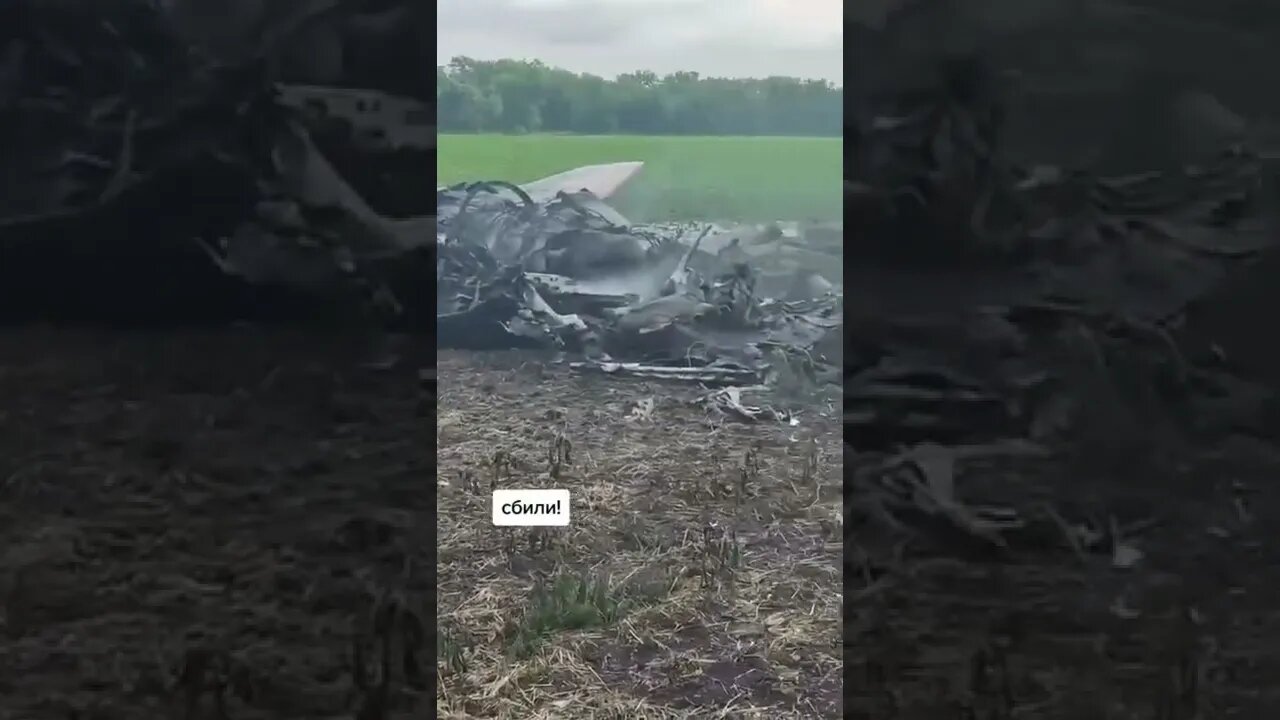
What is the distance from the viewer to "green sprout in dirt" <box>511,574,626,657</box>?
7.07 feet

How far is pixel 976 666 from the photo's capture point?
7.06 feet

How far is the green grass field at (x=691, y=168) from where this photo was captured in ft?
7.07

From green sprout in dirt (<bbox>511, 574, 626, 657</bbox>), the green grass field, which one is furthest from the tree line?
green sprout in dirt (<bbox>511, 574, 626, 657</bbox>)

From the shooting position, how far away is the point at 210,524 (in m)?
2.14

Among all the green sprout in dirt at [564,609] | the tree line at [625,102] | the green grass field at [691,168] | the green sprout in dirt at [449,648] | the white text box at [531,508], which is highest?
the tree line at [625,102]

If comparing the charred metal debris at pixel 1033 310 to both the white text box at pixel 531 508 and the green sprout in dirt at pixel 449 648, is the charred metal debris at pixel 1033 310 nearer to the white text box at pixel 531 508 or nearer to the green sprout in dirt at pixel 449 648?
the white text box at pixel 531 508

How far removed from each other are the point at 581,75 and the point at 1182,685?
161 cm

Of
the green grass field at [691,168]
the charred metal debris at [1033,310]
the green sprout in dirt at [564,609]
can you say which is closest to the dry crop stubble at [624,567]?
the green sprout in dirt at [564,609]

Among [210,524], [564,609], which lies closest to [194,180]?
[210,524]

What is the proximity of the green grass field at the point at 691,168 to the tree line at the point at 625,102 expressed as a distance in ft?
0.07

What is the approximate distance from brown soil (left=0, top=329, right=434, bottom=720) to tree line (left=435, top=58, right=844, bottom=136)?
0.47 metres

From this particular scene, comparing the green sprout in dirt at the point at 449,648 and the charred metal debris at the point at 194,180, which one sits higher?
the charred metal debris at the point at 194,180

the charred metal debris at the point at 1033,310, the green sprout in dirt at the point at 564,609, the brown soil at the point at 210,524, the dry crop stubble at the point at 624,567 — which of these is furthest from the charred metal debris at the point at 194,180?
the charred metal debris at the point at 1033,310

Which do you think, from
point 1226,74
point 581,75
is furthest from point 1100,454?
point 581,75
